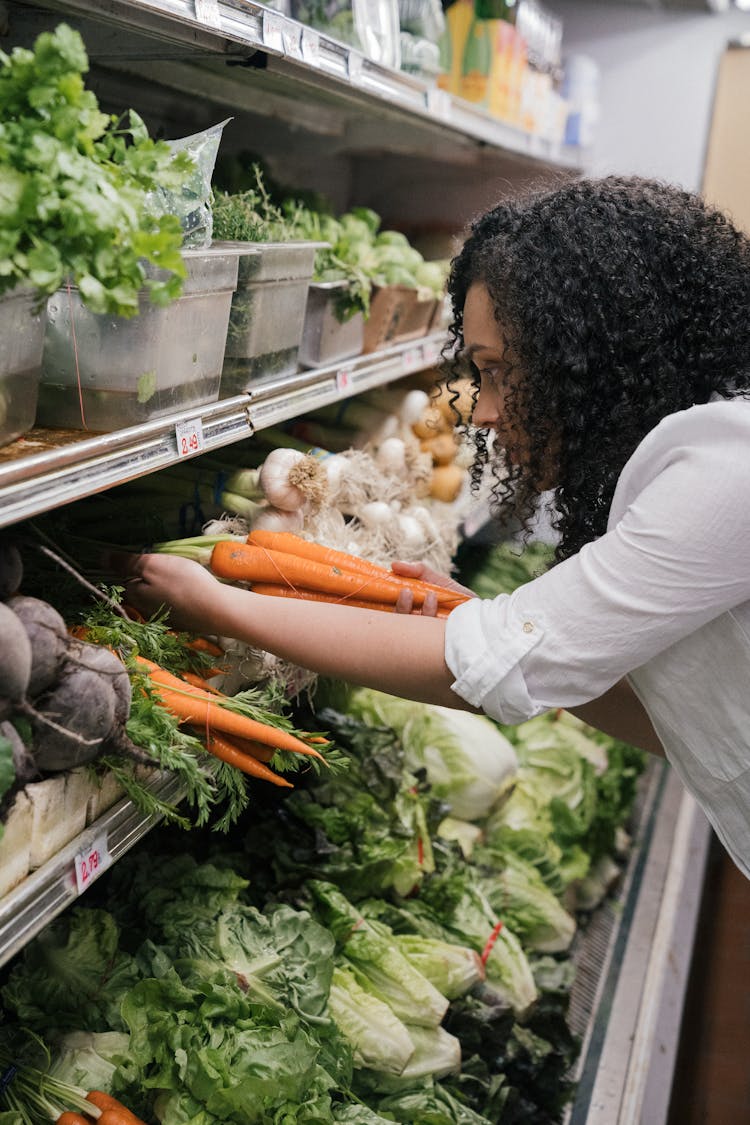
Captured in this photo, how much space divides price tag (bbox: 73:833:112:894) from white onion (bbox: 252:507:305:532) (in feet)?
2.82

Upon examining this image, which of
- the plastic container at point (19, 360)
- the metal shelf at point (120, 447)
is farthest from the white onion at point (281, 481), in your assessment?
the plastic container at point (19, 360)

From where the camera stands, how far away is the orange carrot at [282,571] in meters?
1.91

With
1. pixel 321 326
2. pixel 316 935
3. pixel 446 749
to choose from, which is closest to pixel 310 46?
pixel 321 326

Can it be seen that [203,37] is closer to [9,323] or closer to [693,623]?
[9,323]

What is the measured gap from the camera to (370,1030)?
2.12 m

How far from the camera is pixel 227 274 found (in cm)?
177

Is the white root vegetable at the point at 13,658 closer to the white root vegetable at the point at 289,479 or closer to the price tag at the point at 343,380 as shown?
the white root vegetable at the point at 289,479

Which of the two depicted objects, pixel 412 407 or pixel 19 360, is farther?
pixel 412 407

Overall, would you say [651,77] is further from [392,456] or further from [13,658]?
[13,658]

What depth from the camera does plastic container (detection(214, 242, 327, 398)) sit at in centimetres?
192

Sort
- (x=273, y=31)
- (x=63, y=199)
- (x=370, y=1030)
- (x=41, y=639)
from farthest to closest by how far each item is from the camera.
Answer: (x=370, y=1030) < (x=273, y=31) < (x=41, y=639) < (x=63, y=199)

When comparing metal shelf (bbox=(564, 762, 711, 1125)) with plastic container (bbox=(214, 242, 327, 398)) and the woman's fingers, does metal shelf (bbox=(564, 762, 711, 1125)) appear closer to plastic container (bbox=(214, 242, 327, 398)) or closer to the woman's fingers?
the woman's fingers

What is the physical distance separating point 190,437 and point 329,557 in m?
0.44

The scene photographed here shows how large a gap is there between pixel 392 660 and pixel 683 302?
71 centimetres
